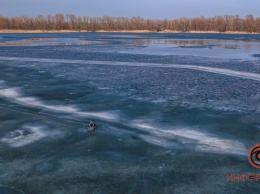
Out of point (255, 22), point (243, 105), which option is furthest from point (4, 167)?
point (255, 22)

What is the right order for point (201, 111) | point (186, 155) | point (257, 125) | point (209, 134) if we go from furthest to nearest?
point (201, 111), point (257, 125), point (209, 134), point (186, 155)

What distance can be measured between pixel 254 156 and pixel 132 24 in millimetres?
95031

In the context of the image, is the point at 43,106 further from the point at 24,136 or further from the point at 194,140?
the point at 194,140

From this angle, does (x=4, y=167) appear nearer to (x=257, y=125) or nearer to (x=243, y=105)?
(x=257, y=125)

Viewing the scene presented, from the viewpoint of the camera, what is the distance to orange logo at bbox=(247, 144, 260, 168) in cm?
514

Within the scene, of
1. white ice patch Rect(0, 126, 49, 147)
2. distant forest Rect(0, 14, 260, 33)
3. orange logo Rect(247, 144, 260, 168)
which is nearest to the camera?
orange logo Rect(247, 144, 260, 168)

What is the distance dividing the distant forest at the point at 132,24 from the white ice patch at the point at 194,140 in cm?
6921

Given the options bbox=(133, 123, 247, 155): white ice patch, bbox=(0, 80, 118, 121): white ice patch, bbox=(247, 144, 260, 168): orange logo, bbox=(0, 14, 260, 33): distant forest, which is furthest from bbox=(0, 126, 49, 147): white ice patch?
bbox=(0, 14, 260, 33): distant forest

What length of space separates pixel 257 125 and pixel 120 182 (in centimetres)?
414

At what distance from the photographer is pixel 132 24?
97.1 metres

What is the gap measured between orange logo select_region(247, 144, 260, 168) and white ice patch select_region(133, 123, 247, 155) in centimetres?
13

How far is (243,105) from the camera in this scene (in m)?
8.74

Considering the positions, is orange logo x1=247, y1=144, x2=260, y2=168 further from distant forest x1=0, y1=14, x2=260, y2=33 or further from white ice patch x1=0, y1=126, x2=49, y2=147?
distant forest x1=0, y1=14, x2=260, y2=33

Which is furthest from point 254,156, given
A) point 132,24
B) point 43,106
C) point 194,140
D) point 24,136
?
point 132,24
